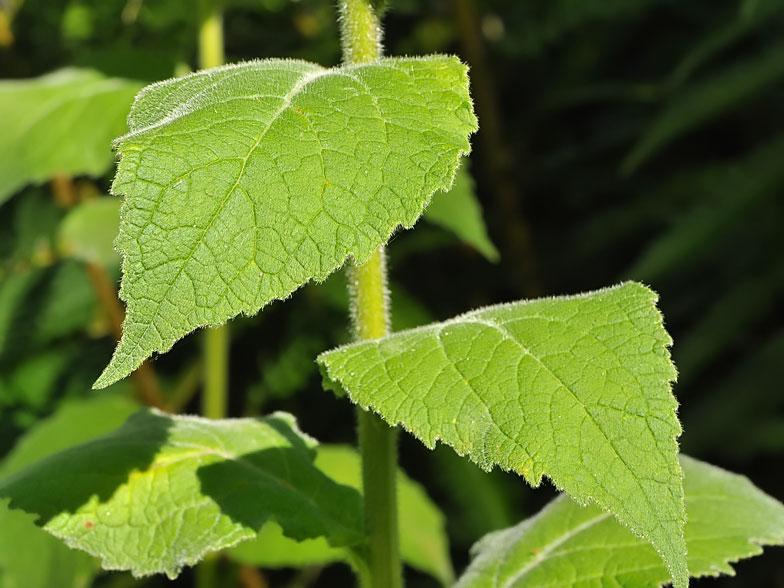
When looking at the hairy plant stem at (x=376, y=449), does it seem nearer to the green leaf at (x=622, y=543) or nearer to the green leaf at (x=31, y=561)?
the green leaf at (x=622, y=543)

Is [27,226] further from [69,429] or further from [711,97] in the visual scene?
[711,97]

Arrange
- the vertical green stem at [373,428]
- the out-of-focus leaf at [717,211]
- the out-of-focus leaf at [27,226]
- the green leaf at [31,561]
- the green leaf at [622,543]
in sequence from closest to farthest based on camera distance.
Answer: the vertical green stem at [373,428], the green leaf at [622,543], the green leaf at [31,561], the out-of-focus leaf at [27,226], the out-of-focus leaf at [717,211]

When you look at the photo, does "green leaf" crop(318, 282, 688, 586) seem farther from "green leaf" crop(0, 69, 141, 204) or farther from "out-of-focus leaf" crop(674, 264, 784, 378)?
"out-of-focus leaf" crop(674, 264, 784, 378)

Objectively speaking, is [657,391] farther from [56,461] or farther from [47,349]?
[47,349]

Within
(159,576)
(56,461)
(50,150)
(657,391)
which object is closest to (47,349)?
(159,576)

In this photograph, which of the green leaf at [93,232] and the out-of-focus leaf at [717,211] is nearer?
the green leaf at [93,232]

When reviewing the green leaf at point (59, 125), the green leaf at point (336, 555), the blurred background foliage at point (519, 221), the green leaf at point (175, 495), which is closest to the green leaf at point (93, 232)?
the blurred background foliage at point (519, 221)

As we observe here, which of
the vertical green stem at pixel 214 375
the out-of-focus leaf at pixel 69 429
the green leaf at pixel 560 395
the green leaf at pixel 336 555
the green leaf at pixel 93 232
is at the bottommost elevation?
the green leaf at pixel 560 395
